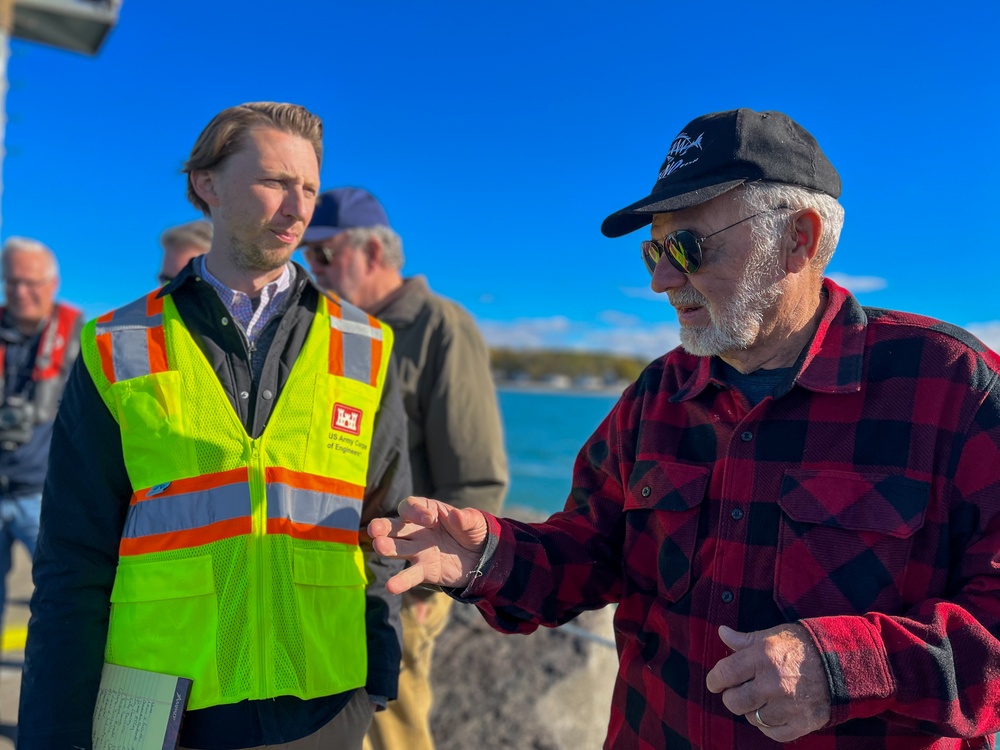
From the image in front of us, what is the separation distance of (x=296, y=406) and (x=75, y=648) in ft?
2.44

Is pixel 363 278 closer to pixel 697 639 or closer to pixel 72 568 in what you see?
pixel 72 568

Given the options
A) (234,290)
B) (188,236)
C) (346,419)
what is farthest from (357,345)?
(188,236)

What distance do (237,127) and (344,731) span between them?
1.65 meters

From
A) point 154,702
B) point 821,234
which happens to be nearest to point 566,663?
point 154,702

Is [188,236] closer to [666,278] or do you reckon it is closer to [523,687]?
[666,278]

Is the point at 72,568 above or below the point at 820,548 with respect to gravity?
below

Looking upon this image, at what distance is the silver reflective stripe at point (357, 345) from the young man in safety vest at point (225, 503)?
1 centimetres

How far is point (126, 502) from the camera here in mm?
1873

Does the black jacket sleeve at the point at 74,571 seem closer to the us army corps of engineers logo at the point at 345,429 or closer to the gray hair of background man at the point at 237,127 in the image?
the us army corps of engineers logo at the point at 345,429

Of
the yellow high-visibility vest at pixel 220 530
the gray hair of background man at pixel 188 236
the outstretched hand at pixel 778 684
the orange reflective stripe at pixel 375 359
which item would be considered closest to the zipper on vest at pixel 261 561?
the yellow high-visibility vest at pixel 220 530

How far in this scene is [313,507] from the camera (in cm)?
193

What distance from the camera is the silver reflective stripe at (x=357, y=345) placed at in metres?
2.12

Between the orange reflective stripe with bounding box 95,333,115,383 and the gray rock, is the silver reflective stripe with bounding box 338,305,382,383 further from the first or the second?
the gray rock

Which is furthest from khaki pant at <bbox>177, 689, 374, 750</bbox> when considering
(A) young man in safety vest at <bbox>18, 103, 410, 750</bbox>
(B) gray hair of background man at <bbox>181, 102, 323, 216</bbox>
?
(B) gray hair of background man at <bbox>181, 102, 323, 216</bbox>
